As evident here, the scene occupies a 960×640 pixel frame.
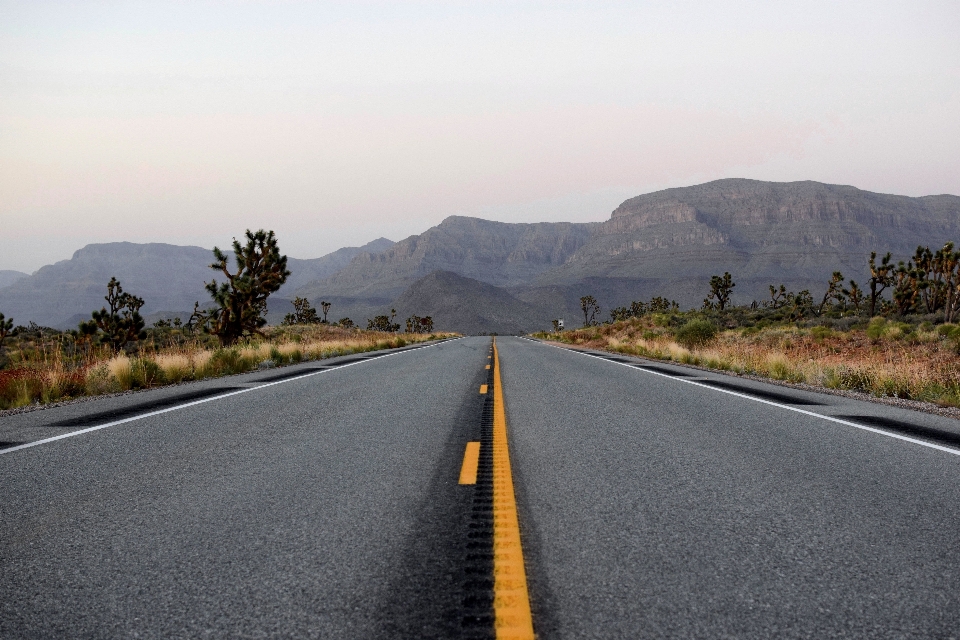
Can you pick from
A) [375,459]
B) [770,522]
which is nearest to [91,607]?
[375,459]

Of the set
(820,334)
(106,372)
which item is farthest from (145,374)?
(820,334)

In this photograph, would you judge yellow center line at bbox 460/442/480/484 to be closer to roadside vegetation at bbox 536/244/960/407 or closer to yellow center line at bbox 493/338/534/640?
yellow center line at bbox 493/338/534/640

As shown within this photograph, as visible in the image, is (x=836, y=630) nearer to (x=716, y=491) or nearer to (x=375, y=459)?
(x=716, y=491)

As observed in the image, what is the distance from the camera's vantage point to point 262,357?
20.3 meters

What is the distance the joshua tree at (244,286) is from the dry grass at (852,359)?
19.1 meters

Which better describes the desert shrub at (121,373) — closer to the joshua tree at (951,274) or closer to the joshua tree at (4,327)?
the joshua tree at (4,327)

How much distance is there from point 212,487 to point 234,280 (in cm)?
2758

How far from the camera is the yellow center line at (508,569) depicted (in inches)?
88.7

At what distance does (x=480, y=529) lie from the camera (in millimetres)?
3393

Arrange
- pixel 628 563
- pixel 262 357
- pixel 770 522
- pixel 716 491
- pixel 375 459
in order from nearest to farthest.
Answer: pixel 628 563, pixel 770 522, pixel 716 491, pixel 375 459, pixel 262 357

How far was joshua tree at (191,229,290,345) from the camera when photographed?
29438 mm

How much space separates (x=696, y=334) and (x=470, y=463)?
24.2 m

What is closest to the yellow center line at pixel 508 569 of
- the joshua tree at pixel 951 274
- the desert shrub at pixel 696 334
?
the desert shrub at pixel 696 334

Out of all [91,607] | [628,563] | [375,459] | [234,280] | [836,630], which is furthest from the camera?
[234,280]
